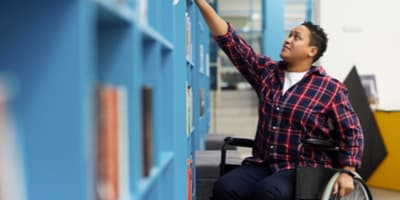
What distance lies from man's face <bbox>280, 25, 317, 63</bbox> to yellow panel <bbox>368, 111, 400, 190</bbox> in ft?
7.78

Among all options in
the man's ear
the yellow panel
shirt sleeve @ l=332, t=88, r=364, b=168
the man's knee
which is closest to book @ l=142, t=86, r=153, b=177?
the man's knee

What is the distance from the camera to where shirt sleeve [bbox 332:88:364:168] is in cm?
243

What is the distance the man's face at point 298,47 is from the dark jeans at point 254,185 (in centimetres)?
59

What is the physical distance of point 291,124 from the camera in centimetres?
248

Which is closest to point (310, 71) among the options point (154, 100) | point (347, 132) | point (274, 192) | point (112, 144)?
point (347, 132)

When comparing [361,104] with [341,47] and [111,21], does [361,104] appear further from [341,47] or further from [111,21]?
[111,21]

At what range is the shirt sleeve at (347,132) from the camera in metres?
2.43

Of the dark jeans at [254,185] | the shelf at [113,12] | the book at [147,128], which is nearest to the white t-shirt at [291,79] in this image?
the dark jeans at [254,185]

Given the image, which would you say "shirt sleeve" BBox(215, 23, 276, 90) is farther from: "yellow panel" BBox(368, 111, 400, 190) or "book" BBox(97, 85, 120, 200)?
"yellow panel" BBox(368, 111, 400, 190)

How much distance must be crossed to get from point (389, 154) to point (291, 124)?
263 cm

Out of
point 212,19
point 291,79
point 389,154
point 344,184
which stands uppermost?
point 212,19

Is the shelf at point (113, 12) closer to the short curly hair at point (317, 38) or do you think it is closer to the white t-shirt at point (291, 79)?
the white t-shirt at point (291, 79)

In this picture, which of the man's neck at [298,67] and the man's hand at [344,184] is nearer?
the man's hand at [344,184]

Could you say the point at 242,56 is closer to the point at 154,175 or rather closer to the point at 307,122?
the point at 307,122
